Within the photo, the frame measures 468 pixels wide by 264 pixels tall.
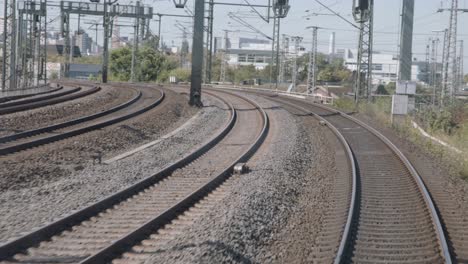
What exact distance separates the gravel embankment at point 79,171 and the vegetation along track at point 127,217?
365mm

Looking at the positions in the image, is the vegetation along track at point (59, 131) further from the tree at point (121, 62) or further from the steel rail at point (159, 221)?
the tree at point (121, 62)

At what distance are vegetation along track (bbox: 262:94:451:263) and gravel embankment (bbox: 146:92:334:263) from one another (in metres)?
0.43

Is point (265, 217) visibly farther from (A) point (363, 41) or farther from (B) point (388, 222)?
(A) point (363, 41)

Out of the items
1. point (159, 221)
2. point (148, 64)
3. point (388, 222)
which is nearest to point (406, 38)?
point (388, 222)

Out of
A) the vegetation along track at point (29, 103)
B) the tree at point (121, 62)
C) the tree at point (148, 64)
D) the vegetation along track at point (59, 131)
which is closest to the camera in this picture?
the vegetation along track at point (59, 131)

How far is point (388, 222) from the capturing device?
938cm

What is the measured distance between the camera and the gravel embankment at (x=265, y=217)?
7.23 metres

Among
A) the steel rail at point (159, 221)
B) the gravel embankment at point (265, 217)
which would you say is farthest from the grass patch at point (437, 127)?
the steel rail at point (159, 221)

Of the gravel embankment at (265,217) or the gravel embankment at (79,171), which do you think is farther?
the gravel embankment at (79,171)

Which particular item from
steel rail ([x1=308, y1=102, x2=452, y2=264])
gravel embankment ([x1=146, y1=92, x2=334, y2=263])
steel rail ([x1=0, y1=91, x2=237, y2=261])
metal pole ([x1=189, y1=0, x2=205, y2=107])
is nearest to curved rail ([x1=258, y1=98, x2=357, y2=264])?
gravel embankment ([x1=146, y1=92, x2=334, y2=263])

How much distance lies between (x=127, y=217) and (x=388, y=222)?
379 cm

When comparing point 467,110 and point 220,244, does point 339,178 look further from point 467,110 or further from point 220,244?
point 467,110

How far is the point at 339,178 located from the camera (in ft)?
42.2

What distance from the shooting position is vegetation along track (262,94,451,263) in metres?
7.65
